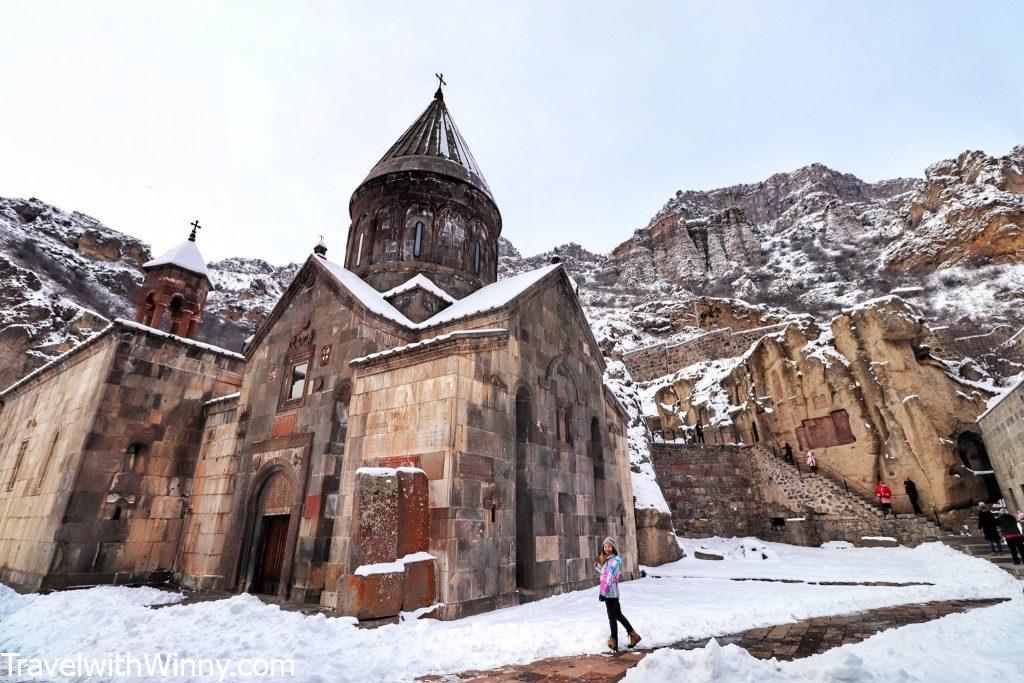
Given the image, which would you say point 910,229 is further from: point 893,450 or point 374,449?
point 374,449

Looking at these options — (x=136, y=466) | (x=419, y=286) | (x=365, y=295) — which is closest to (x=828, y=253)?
(x=419, y=286)

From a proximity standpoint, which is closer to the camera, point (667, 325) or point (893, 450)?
point (893, 450)

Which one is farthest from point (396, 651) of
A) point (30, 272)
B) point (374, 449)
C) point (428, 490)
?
point (30, 272)

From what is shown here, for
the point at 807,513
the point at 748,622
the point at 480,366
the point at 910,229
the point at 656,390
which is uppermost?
the point at 910,229

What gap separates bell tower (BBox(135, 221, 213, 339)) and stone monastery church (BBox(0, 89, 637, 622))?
57mm

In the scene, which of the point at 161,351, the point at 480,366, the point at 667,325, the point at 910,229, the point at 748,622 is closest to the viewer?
the point at 748,622

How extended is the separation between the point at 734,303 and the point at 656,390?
38.4 feet

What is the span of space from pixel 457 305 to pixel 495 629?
722 cm

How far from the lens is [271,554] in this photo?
8.73 m

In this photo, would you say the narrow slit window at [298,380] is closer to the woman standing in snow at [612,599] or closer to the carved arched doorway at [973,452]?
the woman standing in snow at [612,599]

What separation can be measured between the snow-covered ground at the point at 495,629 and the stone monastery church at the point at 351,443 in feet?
2.66

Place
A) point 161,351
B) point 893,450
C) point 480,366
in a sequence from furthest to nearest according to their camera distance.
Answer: point 893,450, point 161,351, point 480,366

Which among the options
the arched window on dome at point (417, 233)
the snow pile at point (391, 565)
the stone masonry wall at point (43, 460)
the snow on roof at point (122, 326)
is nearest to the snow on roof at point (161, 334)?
the snow on roof at point (122, 326)

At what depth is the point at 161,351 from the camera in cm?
1117
